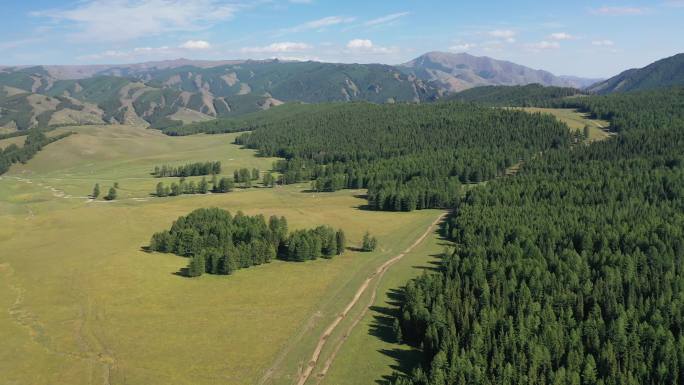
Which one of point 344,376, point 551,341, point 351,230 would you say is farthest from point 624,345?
point 351,230

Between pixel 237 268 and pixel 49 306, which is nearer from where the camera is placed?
pixel 49 306

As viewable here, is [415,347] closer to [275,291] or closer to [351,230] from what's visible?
[275,291]

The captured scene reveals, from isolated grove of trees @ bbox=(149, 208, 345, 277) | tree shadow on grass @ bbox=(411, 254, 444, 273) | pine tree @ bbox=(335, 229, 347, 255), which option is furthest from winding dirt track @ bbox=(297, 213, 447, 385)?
isolated grove of trees @ bbox=(149, 208, 345, 277)

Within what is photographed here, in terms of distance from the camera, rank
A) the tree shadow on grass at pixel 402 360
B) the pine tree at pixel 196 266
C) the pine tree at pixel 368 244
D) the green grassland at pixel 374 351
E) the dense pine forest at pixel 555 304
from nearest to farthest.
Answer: the dense pine forest at pixel 555 304
the tree shadow on grass at pixel 402 360
the green grassland at pixel 374 351
the pine tree at pixel 196 266
the pine tree at pixel 368 244

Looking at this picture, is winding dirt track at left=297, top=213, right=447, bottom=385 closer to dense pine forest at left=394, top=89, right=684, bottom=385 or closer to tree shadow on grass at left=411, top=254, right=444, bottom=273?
tree shadow on grass at left=411, top=254, right=444, bottom=273

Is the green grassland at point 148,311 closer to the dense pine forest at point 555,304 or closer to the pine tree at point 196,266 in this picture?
the pine tree at point 196,266

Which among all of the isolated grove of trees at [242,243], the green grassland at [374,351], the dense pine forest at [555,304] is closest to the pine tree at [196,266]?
the isolated grove of trees at [242,243]
